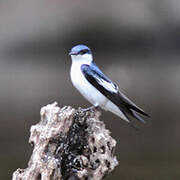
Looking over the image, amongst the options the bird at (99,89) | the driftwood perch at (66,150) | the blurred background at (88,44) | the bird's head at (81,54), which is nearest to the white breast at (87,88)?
the bird at (99,89)

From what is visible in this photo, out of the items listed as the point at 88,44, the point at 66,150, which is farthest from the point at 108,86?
the point at 88,44

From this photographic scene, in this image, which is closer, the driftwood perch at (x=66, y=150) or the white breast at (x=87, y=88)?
the driftwood perch at (x=66, y=150)

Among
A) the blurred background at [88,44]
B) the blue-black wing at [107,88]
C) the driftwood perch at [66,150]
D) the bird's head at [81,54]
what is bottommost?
the driftwood perch at [66,150]

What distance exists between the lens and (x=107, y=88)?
7094 millimetres

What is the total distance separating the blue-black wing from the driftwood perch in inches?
47.8

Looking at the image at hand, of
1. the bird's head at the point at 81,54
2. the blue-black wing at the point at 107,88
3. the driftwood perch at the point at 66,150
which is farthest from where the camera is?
the bird's head at the point at 81,54

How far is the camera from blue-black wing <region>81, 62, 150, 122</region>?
7066 mm

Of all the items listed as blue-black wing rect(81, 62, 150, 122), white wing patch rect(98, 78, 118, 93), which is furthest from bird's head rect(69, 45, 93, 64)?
white wing patch rect(98, 78, 118, 93)

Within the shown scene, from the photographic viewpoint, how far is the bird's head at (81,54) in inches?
285

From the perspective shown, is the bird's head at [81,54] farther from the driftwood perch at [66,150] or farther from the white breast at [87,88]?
the driftwood perch at [66,150]

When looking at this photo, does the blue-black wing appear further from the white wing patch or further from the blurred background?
the blurred background

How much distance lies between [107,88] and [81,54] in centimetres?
47

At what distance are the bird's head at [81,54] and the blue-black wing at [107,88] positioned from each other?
0.13 m

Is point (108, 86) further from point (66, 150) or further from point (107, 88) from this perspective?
point (66, 150)
